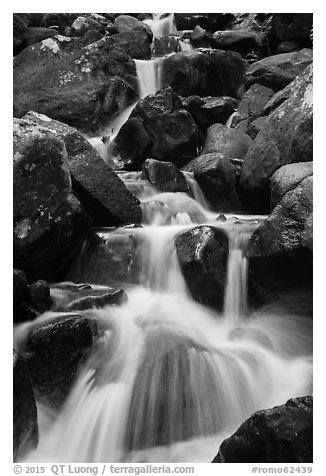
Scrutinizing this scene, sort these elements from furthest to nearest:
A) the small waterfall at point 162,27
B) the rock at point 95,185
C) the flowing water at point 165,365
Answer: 1. the small waterfall at point 162,27
2. the rock at point 95,185
3. the flowing water at point 165,365

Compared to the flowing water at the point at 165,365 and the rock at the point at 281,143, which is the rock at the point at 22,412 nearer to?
the flowing water at the point at 165,365

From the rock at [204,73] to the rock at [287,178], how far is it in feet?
16.2

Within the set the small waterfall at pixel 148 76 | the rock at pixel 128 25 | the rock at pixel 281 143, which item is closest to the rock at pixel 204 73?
the small waterfall at pixel 148 76

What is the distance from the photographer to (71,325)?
9.87 ft

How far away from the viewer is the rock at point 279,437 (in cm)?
207

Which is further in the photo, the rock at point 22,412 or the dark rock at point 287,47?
the dark rock at point 287,47

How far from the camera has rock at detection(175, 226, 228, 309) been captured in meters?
3.81

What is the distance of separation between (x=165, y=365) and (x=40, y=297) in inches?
43.6

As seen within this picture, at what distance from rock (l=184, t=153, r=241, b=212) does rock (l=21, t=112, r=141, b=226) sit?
125cm

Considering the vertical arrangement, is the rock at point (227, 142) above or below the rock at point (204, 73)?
below

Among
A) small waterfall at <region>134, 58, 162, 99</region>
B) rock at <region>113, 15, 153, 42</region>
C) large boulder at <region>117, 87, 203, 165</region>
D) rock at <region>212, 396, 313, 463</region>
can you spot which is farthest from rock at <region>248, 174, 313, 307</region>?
rock at <region>113, 15, 153, 42</region>

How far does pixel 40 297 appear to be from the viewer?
3.41 metres

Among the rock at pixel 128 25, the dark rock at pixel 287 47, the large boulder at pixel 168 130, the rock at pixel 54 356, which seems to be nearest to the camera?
the rock at pixel 54 356
